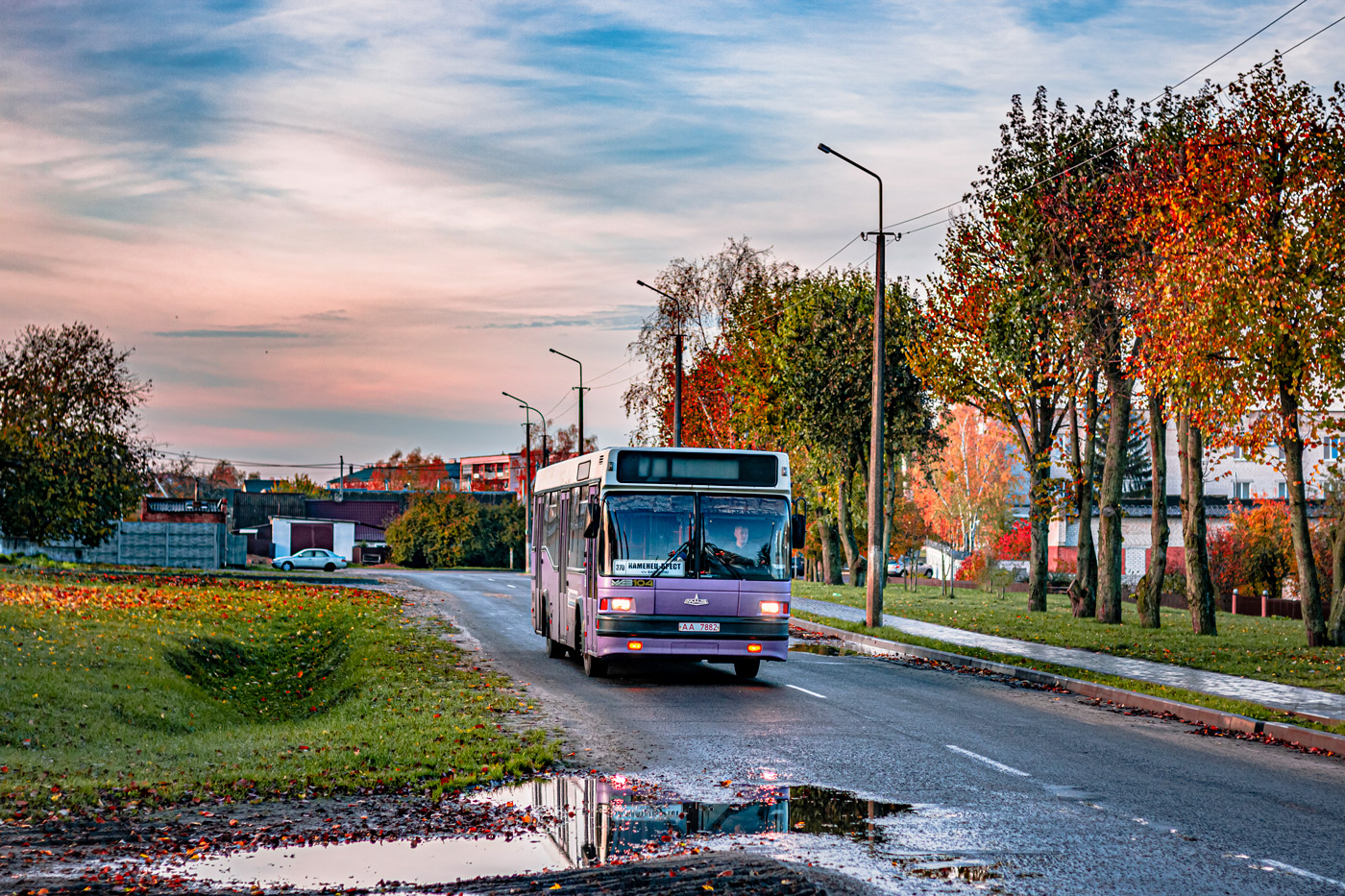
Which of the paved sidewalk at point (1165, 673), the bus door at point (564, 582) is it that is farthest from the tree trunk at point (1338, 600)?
the bus door at point (564, 582)

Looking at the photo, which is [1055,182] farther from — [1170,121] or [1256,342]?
[1256,342]

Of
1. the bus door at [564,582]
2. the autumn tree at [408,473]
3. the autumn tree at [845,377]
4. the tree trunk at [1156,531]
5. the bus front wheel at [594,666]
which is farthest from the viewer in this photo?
the autumn tree at [408,473]

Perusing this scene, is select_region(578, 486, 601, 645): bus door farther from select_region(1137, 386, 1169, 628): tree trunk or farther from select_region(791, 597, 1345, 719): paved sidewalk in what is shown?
select_region(1137, 386, 1169, 628): tree trunk

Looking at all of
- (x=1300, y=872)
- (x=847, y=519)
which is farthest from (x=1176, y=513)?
(x=1300, y=872)

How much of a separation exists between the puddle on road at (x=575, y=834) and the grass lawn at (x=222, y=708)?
1146 millimetres

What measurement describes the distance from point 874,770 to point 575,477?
994 centimetres

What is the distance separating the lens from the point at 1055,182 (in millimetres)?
32656

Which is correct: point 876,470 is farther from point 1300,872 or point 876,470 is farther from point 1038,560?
point 1300,872

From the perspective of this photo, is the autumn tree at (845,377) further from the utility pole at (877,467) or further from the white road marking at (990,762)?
the white road marking at (990,762)

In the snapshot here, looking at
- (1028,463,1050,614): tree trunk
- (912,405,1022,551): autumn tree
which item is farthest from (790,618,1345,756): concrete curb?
(912,405,1022,551): autumn tree

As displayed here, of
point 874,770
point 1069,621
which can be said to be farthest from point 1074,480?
point 874,770

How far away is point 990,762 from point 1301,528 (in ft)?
51.0

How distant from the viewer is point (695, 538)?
17469 millimetres

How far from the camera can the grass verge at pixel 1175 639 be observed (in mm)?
19844
